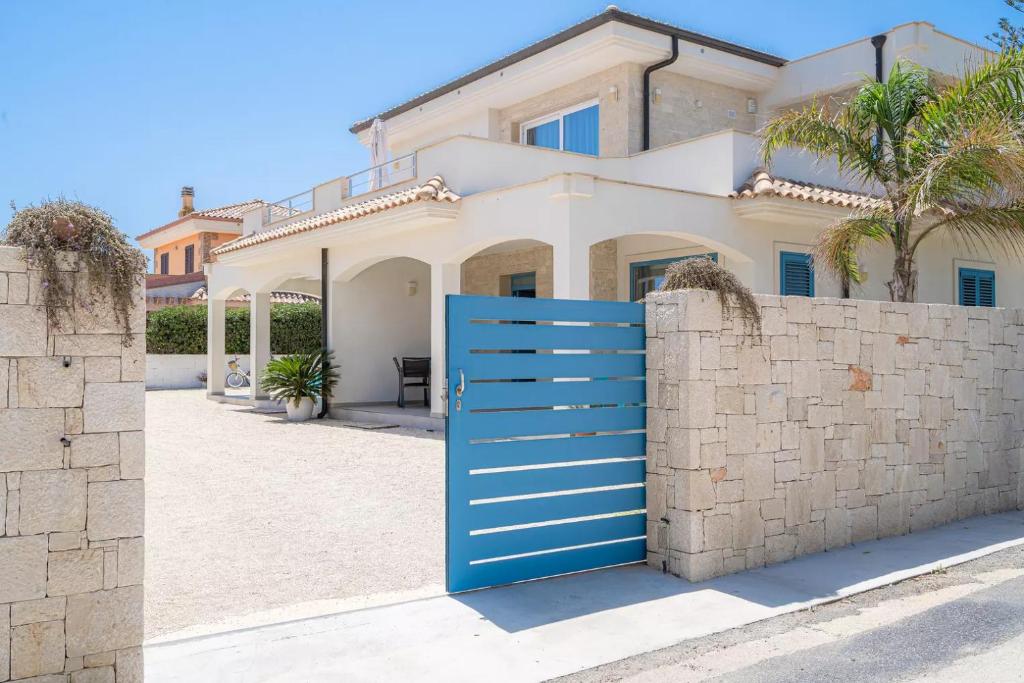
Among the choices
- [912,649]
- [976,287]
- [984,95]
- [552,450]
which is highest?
[984,95]

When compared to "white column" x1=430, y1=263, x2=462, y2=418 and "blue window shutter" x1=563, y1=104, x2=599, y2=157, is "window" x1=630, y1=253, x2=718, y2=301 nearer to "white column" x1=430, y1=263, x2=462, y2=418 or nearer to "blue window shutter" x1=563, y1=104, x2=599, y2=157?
"blue window shutter" x1=563, y1=104, x2=599, y2=157

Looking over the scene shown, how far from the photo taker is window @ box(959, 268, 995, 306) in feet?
53.1

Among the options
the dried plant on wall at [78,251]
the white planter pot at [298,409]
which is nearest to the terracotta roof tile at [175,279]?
the white planter pot at [298,409]

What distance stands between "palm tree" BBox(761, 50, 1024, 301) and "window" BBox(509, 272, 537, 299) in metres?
7.08

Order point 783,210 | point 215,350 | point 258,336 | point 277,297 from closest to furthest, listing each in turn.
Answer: point 783,210, point 258,336, point 215,350, point 277,297

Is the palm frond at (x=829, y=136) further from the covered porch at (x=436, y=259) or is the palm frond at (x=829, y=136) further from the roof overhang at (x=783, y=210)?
the covered porch at (x=436, y=259)

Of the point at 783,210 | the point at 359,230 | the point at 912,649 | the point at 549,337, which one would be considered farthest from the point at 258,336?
the point at 912,649

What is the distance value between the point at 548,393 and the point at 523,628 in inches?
66.2

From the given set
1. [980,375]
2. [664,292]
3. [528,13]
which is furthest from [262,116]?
[980,375]

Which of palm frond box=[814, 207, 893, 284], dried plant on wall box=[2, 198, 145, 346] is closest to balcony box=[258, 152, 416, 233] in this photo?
palm frond box=[814, 207, 893, 284]

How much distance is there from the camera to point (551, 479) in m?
5.91

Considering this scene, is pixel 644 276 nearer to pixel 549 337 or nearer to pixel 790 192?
pixel 790 192

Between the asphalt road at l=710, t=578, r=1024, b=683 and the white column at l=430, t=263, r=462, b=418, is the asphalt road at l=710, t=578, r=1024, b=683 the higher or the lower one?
the lower one

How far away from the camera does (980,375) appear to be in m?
8.34
